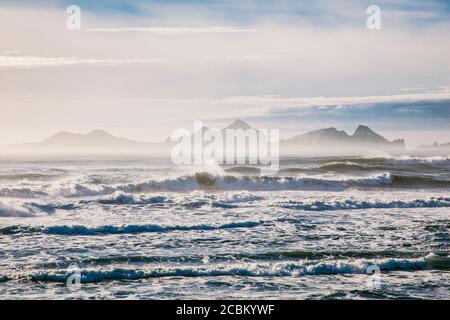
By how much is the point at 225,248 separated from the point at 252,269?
2278 millimetres

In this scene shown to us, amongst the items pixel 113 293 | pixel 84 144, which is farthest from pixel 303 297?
pixel 84 144

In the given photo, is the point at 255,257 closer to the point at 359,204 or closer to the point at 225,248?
the point at 225,248

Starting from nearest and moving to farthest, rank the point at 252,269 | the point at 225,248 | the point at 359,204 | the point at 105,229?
the point at 252,269, the point at 225,248, the point at 105,229, the point at 359,204

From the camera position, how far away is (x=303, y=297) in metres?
9.56

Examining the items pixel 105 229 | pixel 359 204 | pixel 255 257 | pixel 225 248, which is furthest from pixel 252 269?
pixel 359 204

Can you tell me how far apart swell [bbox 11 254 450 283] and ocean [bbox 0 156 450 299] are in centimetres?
2

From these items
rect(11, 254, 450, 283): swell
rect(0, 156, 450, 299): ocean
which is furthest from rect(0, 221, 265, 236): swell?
rect(11, 254, 450, 283): swell

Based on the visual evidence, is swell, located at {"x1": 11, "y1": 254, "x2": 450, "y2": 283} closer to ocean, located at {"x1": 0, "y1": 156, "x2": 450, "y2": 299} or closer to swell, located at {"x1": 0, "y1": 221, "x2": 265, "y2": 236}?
ocean, located at {"x1": 0, "y1": 156, "x2": 450, "y2": 299}

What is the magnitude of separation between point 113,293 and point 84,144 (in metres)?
111

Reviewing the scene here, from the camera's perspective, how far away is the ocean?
403 inches

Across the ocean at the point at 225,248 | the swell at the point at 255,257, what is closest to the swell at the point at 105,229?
the ocean at the point at 225,248

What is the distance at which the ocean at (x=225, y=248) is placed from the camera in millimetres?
10227

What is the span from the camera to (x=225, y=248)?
13.6 m
